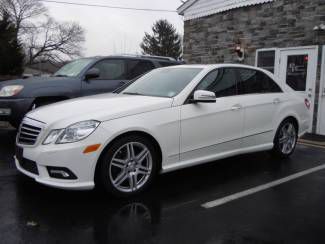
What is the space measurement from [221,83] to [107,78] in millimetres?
3398

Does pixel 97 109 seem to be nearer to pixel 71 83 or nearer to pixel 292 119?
pixel 71 83

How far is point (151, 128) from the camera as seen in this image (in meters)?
4.24

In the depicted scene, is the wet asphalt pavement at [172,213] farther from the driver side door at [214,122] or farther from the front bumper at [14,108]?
the front bumper at [14,108]

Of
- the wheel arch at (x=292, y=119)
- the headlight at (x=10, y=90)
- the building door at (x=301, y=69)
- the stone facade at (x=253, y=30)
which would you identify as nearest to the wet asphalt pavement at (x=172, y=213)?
the wheel arch at (x=292, y=119)

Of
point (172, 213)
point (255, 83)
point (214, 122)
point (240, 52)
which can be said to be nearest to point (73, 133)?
point (172, 213)

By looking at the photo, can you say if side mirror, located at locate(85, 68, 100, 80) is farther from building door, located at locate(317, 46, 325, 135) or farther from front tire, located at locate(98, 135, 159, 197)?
building door, located at locate(317, 46, 325, 135)

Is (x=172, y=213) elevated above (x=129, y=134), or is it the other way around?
(x=129, y=134)

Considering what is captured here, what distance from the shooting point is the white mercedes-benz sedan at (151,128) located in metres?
3.85

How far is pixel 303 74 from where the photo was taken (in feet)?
30.8

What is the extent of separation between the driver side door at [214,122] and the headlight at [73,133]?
3.92ft

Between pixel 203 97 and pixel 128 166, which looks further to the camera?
pixel 203 97

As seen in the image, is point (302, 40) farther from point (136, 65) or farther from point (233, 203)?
point (233, 203)

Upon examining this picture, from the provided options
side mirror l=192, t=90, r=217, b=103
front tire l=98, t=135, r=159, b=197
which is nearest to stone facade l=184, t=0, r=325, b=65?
side mirror l=192, t=90, r=217, b=103

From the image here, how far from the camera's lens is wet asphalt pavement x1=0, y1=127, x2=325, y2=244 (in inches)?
131
